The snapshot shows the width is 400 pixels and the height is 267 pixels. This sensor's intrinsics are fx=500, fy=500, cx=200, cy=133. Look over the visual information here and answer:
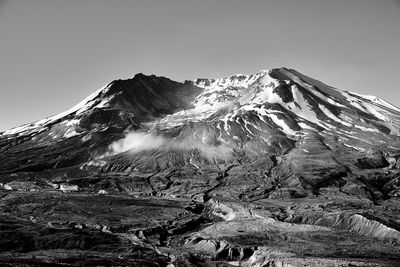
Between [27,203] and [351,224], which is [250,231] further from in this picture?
[27,203]

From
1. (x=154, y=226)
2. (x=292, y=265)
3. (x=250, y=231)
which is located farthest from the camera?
(x=154, y=226)

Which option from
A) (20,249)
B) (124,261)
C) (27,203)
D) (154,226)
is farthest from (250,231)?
(27,203)

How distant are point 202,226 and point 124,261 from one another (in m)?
56.4

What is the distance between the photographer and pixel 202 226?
17338 cm

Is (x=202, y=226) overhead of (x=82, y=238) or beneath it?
beneath

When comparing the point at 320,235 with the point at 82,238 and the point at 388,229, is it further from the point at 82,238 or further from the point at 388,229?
the point at 82,238

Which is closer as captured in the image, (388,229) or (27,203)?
(388,229)

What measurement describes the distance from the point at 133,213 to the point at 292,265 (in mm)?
85634

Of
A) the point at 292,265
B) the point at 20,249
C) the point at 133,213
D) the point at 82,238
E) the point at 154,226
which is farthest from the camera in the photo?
Answer: the point at 133,213

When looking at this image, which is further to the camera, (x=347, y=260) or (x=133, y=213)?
(x=133, y=213)

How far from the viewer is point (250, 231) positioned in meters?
154

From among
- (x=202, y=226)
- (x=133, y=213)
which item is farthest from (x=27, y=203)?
(x=202, y=226)

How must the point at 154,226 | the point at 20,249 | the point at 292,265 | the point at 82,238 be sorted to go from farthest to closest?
the point at 154,226 → the point at 82,238 → the point at 20,249 → the point at 292,265

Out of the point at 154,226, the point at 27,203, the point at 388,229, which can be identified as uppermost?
the point at 27,203
